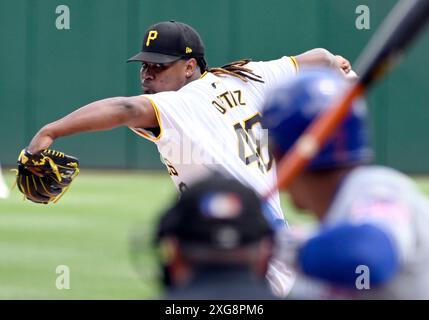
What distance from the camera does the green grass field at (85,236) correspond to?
26.9 ft

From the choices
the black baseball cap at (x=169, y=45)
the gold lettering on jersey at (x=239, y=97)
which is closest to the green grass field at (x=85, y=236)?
→ the gold lettering on jersey at (x=239, y=97)

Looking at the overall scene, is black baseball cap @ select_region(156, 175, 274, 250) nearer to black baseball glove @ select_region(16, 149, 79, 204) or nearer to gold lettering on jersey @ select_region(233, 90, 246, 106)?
black baseball glove @ select_region(16, 149, 79, 204)

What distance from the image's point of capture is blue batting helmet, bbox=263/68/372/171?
277 cm

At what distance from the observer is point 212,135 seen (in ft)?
18.5

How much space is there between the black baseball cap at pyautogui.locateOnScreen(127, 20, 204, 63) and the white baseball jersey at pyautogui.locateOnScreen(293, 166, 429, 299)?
3457mm

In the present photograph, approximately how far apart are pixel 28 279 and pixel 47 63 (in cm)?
905

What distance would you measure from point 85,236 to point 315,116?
8784mm

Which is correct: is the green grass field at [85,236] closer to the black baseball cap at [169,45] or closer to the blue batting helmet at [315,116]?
the black baseball cap at [169,45]

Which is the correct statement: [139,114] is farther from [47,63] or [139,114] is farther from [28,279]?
[47,63]

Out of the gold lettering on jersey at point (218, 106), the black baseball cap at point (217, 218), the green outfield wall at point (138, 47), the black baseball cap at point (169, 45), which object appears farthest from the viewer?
the green outfield wall at point (138, 47)

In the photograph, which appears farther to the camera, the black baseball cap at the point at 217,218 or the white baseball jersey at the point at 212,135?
the white baseball jersey at the point at 212,135

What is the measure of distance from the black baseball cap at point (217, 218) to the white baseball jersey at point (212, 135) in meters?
3.17

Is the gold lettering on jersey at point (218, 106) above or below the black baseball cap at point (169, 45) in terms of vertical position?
below

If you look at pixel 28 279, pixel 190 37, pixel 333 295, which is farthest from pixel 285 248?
pixel 28 279
